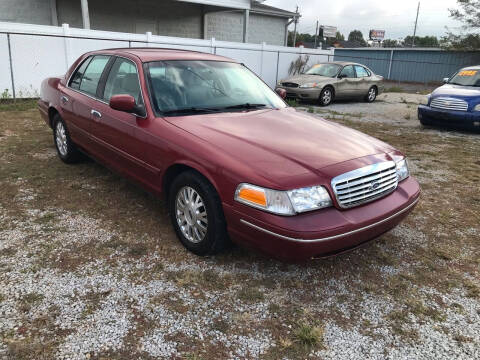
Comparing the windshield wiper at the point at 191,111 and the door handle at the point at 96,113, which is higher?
the windshield wiper at the point at 191,111

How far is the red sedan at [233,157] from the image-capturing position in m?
2.65

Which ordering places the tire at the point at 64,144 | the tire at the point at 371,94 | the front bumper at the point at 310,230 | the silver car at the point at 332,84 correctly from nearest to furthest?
the front bumper at the point at 310,230, the tire at the point at 64,144, the silver car at the point at 332,84, the tire at the point at 371,94

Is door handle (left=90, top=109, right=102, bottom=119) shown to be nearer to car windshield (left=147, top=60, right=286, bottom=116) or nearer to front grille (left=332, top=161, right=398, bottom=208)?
car windshield (left=147, top=60, right=286, bottom=116)

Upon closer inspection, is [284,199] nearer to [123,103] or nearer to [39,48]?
[123,103]

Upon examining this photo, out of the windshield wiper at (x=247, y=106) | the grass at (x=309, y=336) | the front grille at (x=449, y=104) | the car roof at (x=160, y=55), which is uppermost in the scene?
the car roof at (x=160, y=55)

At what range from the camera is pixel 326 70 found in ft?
46.4

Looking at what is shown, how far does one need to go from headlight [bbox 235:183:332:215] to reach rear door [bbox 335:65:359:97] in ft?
38.7

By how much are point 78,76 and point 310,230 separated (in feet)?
12.7

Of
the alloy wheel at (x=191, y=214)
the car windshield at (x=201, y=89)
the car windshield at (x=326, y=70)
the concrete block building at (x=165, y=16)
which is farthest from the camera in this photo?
the concrete block building at (x=165, y=16)

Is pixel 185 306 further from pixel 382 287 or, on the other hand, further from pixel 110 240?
pixel 382 287

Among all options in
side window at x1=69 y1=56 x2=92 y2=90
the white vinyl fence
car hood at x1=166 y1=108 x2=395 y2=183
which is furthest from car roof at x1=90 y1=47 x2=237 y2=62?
the white vinyl fence

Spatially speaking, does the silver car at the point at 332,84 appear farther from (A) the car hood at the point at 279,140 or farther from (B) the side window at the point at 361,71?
(A) the car hood at the point at 279,140

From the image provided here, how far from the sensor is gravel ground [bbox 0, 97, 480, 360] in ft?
7.75

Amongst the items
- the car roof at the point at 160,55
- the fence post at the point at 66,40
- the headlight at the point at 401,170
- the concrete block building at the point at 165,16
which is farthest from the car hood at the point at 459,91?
the concrete block building at the point at 165,16
